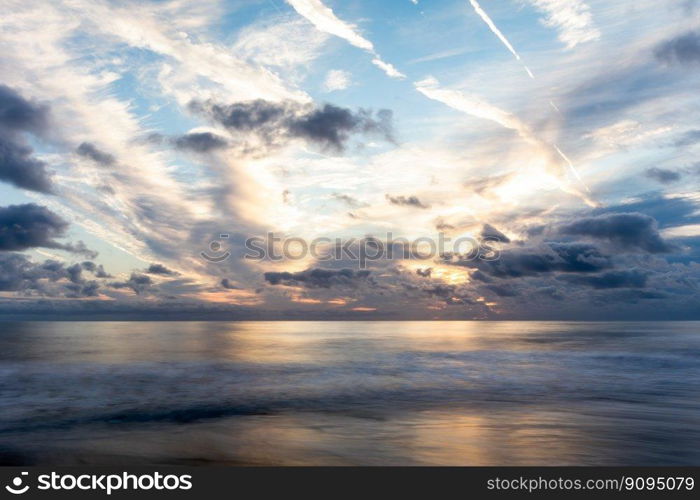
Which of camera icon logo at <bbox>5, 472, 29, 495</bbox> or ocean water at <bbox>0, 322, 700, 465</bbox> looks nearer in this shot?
camera icon logo at <bbox>5, 472, 29, 495</bbox>

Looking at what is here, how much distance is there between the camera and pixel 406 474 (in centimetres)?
1444

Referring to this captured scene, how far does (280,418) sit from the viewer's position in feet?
73.8

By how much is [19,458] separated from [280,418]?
10.1m

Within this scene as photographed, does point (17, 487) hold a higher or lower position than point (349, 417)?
higher

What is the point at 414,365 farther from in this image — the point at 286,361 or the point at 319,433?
the point at 319,433

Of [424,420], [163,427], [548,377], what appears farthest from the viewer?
[548,377]

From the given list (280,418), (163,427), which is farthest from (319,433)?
(163,427)

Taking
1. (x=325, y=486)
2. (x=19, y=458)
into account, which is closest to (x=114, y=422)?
(x=19, y=458)

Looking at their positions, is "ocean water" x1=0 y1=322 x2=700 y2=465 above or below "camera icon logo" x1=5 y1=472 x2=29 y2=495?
below

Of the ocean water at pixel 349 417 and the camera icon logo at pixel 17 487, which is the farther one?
the ocean water at pixel 349 417

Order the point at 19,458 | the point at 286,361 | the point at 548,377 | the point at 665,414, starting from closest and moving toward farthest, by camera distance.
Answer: the point at 19,458, the point at 665,414, the point at 548,377, the point at 286,361

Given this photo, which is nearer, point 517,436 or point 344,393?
point 517,436

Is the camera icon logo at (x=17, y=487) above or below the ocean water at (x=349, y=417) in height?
above

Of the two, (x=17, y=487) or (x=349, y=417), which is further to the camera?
(x=349, y=417)
